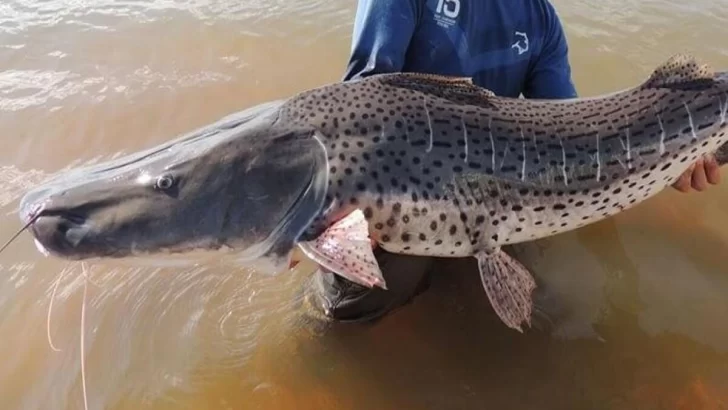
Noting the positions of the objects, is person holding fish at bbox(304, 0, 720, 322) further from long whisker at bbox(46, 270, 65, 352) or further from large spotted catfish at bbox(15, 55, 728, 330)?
long whisker at bbox(46, 270, 65, 352)

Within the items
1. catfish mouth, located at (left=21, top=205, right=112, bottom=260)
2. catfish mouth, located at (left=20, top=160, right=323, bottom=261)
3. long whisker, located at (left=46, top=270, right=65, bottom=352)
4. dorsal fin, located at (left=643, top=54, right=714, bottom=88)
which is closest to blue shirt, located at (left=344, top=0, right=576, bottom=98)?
dorsal fin, located at (left=643, top=54, right=714, bottom=88)

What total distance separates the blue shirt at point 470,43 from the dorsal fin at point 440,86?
13.5 inches

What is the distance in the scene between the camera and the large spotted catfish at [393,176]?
7.54 ft

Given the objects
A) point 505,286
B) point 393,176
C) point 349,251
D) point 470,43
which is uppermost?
point 470,43

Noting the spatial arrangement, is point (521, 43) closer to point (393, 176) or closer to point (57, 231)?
point (393, 176)

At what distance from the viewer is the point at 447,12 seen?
10.7ft

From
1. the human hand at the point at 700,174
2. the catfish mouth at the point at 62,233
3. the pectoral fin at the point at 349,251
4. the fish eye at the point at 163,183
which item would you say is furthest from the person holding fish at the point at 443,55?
the catfish mouth at the point at 62,233

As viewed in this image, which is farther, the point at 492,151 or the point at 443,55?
the point at 443,55

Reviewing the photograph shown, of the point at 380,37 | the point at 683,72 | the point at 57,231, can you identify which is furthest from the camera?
the point at 380,37


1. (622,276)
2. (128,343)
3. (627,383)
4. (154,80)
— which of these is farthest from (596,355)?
(154,80)

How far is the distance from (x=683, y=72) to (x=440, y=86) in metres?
1.09

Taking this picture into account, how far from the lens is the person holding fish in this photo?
3.06m

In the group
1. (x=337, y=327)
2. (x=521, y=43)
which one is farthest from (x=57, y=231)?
(x=521, y=43)

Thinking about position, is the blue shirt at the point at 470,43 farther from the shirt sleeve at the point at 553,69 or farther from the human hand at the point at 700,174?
the human hand at the point at 700,174
